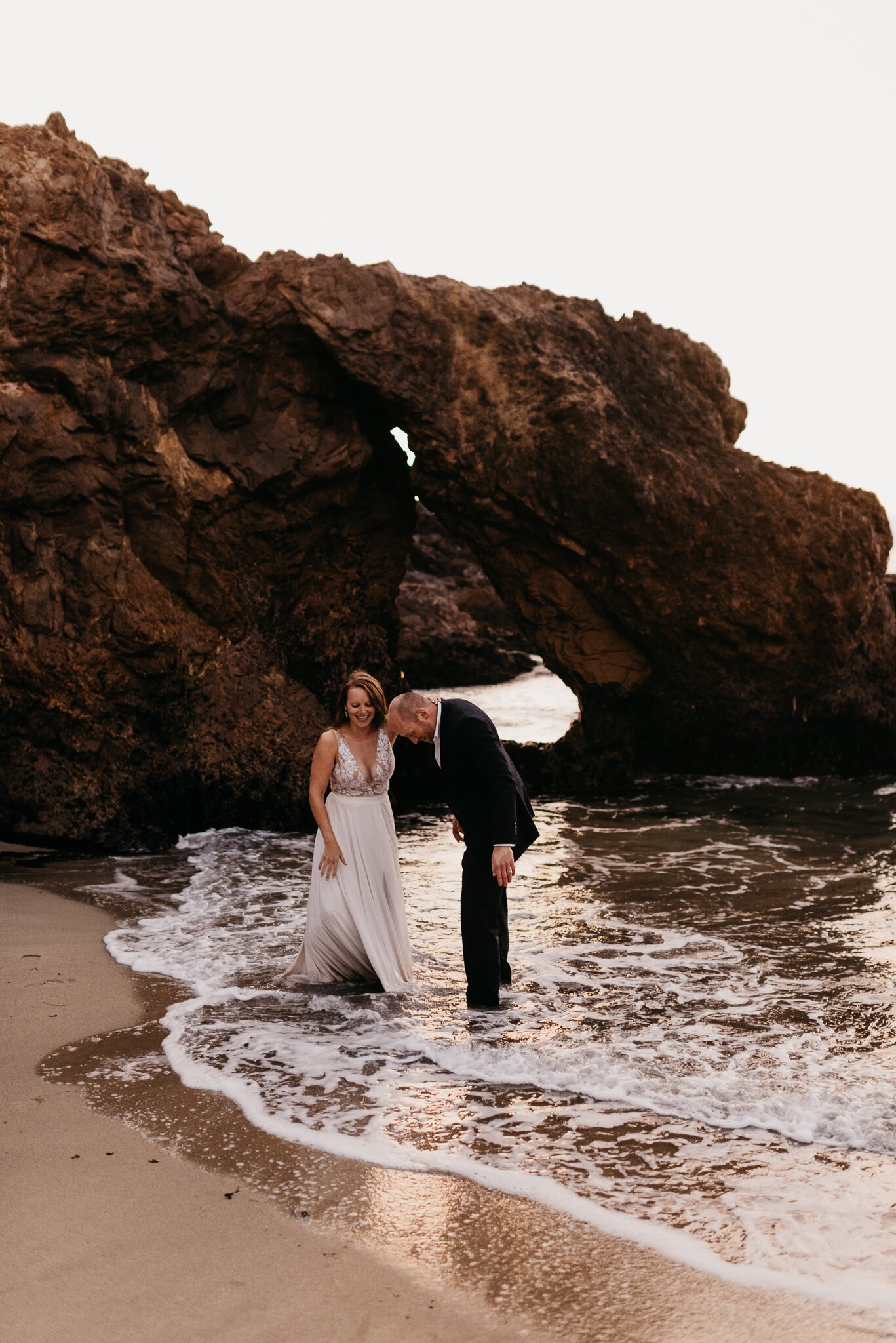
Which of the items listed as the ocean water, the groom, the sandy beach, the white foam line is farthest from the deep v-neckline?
the sandy beach

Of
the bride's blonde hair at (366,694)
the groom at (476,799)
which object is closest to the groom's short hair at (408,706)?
the groom at (476,799)

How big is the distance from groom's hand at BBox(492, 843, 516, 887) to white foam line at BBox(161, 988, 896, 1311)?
1.58 meters

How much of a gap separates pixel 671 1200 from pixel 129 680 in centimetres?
776

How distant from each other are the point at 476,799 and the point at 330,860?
1.00 metres

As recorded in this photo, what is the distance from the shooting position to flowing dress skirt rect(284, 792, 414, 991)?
20.7 feet

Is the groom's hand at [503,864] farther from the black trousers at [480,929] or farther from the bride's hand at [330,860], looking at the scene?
the bride's hand at [330,860]

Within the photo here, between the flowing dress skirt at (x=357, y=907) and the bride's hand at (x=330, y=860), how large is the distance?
0.02 m

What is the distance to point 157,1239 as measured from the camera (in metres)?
3.49

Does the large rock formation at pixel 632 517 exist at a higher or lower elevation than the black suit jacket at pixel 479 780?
higher

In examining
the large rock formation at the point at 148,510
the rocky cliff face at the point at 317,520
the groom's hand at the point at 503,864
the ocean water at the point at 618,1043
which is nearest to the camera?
the ocean water at the point at 618,1043

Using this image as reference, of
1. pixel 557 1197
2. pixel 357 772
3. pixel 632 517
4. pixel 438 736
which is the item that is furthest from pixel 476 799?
pixel 632 517

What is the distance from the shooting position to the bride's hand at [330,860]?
634 centimetres

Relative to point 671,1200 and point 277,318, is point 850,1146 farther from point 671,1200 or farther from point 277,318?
point 277,318

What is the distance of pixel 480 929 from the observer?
585 cm
